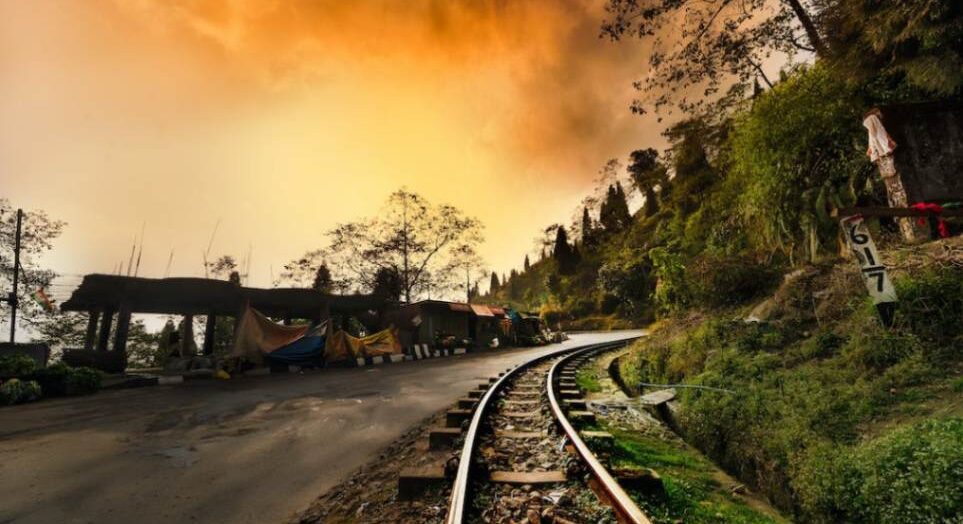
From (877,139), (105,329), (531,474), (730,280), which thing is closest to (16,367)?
(105,329)

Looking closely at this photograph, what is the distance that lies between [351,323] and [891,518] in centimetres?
2980

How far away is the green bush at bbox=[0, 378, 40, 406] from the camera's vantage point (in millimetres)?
9406

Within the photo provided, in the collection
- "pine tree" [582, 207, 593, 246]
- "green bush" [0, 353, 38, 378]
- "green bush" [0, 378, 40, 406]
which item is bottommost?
"green bush" [0, 378, 40, 406]

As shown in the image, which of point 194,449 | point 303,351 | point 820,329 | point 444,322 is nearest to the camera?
point 194,449

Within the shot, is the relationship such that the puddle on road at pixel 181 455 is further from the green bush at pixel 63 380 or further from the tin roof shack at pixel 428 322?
the tin roof shack at pixel 428 322

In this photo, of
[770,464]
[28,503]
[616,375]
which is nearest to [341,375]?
[616,375]

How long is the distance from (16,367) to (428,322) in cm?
1656

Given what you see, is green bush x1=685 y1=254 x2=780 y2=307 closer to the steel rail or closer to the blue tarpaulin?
the steel rail

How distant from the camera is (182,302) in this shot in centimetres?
1773

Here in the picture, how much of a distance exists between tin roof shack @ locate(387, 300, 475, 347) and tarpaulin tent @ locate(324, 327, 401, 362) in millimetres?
2155

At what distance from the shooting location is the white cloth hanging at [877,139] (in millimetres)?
7973

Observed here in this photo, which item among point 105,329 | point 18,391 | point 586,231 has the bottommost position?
point 18,391

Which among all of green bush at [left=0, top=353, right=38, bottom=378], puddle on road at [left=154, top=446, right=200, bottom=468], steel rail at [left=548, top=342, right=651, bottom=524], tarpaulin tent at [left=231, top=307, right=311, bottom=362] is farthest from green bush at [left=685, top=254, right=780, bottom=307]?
green bush at [left=0, top=353, right=38, bottom=378]

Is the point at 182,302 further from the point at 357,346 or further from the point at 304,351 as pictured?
the point at 357,346
